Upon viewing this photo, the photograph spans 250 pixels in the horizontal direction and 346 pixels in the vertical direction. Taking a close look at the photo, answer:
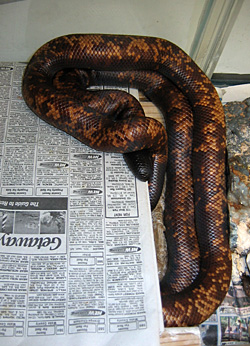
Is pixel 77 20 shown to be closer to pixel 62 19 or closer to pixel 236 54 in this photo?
pixel 62 19

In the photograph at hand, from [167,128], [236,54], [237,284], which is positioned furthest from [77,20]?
[237,284]

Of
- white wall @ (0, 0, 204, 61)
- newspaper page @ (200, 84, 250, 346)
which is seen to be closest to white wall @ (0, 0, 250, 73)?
white wall @ (0, 0, 204, 61)

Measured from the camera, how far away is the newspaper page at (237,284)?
4.04 ft

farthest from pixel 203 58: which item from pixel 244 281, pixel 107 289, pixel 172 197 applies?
pixel 107 289

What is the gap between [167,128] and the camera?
1.40 m

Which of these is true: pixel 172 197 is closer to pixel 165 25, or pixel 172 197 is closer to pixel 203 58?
pixel 203 58

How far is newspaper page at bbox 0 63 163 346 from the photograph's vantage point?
1073mm

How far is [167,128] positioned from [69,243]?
612mm

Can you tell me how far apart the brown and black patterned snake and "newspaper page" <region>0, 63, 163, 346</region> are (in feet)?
0.33

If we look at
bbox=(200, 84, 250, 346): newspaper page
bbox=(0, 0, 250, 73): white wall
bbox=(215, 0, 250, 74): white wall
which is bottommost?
bbox=(200, 84, 250, 346): newspaper page

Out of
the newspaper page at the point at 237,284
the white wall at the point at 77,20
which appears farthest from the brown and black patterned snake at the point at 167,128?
the white wall at the point at 77,20

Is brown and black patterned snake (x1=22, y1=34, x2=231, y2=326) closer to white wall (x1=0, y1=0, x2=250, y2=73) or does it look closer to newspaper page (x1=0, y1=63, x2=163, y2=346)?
newspaper page (x1=0, y1=63, x2=163, y2=346)

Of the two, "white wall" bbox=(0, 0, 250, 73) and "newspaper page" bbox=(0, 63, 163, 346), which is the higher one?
"white wall" bbox=(0, 0, 250, 73)

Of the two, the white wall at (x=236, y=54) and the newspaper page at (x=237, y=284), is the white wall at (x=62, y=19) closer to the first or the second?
the white wall at (x=236, y=54)
